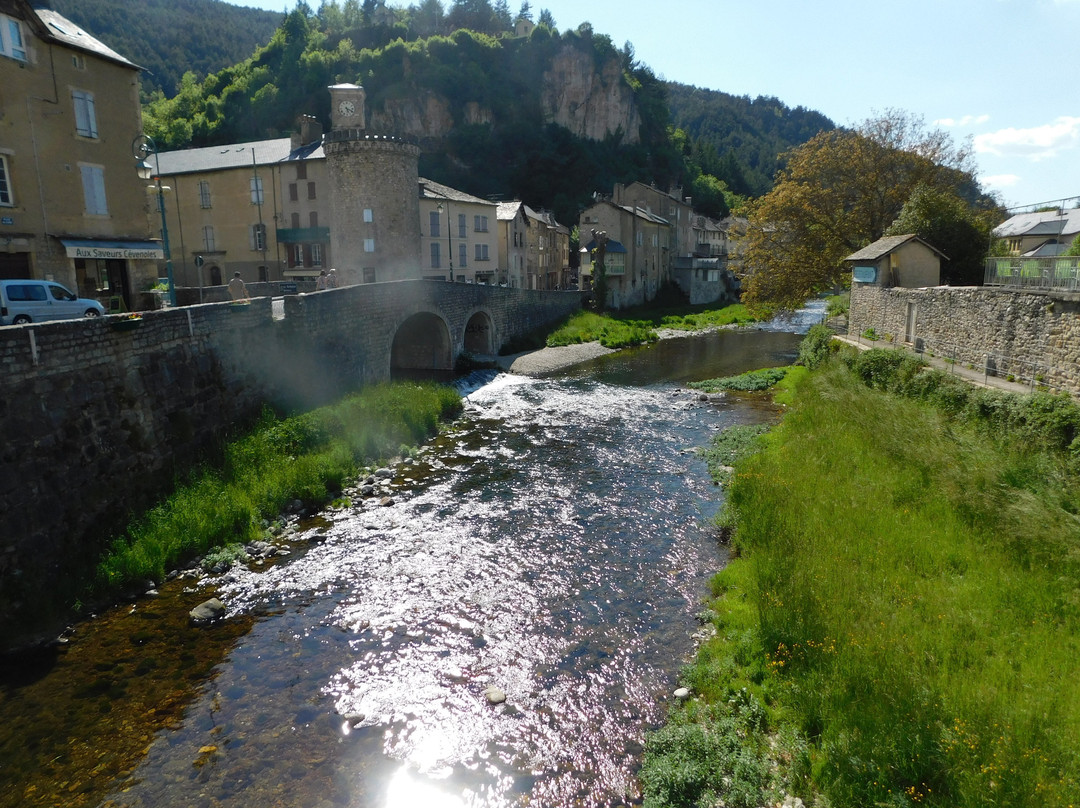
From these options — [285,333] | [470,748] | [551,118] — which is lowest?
[470,748]

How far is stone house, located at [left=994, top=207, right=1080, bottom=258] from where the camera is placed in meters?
35.8

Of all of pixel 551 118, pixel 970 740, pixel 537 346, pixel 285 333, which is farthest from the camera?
pixel 551 118

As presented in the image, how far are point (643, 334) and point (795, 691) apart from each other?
134 ft

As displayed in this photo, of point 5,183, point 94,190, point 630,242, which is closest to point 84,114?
point 94,190

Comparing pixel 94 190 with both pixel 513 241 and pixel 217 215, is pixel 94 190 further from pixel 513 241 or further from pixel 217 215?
pixel 513 241

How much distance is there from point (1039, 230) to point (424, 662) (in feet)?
147

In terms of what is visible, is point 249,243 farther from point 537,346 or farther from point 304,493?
point 304,493

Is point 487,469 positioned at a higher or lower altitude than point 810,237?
lower

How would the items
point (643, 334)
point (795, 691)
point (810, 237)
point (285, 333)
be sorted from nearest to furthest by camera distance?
point (795, 691), point (285, 333), point (810, 237), point (643, 334)

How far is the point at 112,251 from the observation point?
23984 millimetres

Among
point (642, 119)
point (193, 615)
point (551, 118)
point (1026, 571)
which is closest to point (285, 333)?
point (193, 615)

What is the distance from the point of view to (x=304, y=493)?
634 inches

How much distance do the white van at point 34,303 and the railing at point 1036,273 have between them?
2449cm

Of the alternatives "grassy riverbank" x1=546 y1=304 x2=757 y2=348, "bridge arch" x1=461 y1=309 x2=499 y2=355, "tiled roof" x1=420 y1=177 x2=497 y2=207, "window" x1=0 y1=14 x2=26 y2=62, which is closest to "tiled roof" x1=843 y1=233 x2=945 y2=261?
"grassy riverbank" x1=546 y1=304 x2=757 y2=348
